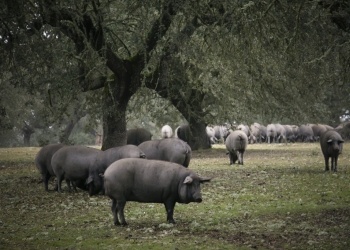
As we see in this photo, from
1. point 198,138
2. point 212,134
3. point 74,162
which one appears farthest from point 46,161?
point 212,134

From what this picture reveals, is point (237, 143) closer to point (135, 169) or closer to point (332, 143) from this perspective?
point (332, 143)

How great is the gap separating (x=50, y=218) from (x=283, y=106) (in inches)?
745

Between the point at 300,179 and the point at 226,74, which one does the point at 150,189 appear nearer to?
the point at 300,179

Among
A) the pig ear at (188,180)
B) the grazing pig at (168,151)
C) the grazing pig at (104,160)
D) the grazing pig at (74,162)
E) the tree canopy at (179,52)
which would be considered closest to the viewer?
the pig ear at (188,180)

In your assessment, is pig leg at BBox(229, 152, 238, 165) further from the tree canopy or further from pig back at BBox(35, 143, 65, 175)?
pig back at BBox(35, 143, 65, 175)

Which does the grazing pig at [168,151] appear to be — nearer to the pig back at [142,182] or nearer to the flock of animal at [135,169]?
the flock of animal at [135,169]

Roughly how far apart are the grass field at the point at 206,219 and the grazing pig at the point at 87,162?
0.39 meters

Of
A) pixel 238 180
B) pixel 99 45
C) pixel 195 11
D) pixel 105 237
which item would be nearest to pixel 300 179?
pixel 238 180

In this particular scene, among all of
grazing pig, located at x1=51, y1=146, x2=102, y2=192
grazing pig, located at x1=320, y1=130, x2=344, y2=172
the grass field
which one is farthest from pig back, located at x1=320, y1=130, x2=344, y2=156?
grazing pig, located at x1=51, y1=146, x2=102, y2=192

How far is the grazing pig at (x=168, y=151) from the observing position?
16438 mm

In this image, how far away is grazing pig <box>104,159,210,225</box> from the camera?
33.6 feet

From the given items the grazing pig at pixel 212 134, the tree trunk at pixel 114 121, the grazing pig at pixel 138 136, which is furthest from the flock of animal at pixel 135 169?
the grazing pig at pixel 212 134

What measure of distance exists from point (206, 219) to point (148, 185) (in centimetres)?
146

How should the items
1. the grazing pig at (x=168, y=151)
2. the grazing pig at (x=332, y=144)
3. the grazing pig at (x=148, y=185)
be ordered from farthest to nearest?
1. the grazing pig at (x=332, y=144)
2. the grazing pig at (x=168, y=151)
3. the grazing pig at (x=148, y=185)
